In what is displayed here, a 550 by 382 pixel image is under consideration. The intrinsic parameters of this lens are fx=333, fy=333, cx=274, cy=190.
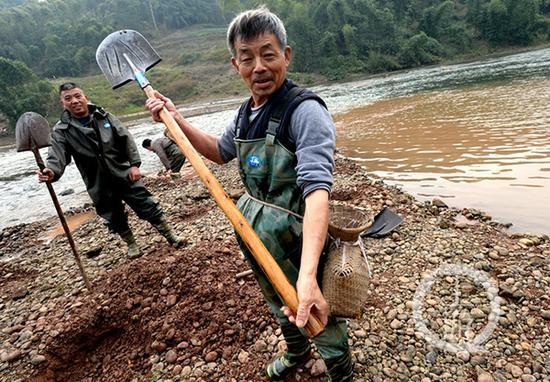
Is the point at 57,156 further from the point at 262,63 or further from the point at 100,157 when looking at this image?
Answer: the point at 262,63

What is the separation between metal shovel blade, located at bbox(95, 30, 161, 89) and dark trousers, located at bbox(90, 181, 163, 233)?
1.73 metres

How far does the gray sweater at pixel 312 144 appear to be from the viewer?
5.50 feet

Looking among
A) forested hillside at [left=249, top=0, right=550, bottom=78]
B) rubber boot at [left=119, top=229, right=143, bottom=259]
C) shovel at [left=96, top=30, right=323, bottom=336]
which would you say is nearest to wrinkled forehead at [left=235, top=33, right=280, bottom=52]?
shovel at [left=96, top=30, right=323, bottom=336]

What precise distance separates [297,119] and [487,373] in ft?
8.37

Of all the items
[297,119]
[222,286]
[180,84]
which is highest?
[297,119]

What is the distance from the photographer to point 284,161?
1.86 meters

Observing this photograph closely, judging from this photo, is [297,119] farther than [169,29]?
No

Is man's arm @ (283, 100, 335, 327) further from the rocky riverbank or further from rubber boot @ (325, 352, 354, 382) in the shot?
the rocky riverbank

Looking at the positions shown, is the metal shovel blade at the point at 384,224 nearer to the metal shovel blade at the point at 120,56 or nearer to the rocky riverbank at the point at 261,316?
the rocky riverbank at the point at 261,316

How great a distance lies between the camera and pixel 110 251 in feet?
20.1

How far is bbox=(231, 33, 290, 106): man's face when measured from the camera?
6.04ft

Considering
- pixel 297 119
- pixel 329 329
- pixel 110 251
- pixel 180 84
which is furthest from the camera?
pixel 180 84

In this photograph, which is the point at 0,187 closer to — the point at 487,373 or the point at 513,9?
the point at 487,373

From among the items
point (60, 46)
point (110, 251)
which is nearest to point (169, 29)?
point (60, 46)
